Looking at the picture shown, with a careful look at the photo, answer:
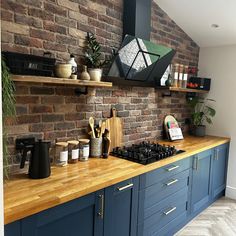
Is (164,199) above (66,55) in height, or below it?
below

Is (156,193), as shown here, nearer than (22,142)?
No

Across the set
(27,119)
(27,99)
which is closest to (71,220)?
(27,119)

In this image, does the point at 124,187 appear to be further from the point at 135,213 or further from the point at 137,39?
the point at 137,39

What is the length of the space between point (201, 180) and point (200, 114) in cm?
107

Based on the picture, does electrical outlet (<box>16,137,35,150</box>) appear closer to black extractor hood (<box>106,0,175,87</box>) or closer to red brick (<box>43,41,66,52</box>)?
red brick (<box>43,41,66,52</box>)

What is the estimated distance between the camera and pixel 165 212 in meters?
2.29

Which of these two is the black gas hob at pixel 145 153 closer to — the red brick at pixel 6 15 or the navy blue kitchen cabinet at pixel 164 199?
the navy blue kitchen cabinet at pixel 164 199

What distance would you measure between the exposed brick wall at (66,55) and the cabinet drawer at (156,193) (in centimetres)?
67

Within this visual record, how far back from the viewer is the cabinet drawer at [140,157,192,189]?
1990 millimetres

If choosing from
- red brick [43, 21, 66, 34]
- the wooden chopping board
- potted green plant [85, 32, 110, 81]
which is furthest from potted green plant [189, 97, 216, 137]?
red brick [43, 21, 66, 34]

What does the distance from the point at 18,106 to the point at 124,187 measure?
99cm

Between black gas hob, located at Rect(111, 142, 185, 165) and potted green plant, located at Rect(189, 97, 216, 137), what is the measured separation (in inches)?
43.0

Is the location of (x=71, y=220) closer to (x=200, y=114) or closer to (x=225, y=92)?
(x=200, y=114)

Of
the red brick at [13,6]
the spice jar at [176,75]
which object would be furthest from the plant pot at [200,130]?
the red brick at [13,6]
